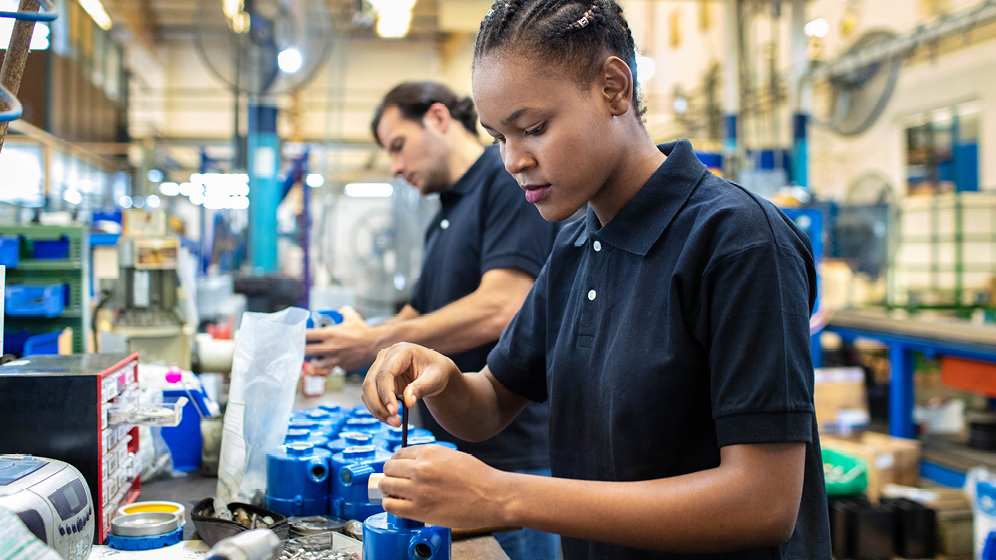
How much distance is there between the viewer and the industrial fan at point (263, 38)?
3.42 meters

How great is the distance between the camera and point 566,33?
2.53ft

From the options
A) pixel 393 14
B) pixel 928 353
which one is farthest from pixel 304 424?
pixel 928 353

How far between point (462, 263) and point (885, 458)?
9.64 ft

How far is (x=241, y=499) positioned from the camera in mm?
1045

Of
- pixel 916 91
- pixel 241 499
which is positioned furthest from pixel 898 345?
pixel 916 91

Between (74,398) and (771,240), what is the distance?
906 mm

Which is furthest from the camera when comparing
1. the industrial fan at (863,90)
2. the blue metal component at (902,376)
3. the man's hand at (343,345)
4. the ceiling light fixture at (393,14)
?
the industrial fan at (863,90)

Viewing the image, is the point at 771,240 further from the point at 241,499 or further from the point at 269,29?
the point at 269,29

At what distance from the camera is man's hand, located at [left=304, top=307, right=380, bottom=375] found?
1.33m

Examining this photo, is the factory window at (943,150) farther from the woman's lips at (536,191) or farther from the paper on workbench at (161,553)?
the paper on workbench at (161,553)

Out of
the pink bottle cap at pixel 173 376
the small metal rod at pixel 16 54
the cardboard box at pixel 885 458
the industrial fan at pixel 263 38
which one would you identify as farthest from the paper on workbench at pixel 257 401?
the cardboard box at pixel 885 458

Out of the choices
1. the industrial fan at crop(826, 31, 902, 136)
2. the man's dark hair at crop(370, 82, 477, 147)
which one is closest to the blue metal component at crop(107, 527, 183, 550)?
the man's dark hair at crop(370, 82, 477, 147)

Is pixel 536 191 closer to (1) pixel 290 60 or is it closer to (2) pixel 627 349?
(2) pixel 627 349

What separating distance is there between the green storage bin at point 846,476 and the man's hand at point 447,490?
3.06 metres
